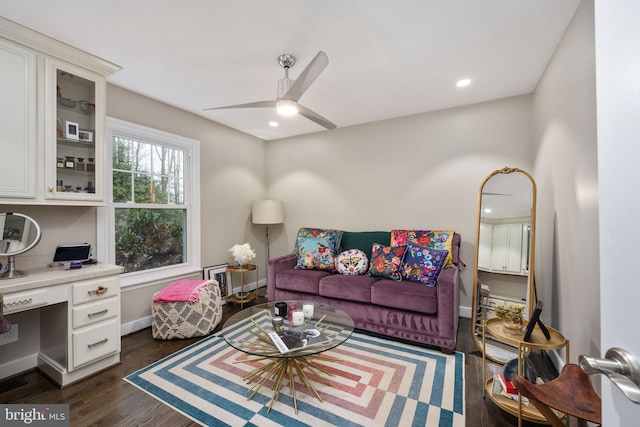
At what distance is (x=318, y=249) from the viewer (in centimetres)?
363

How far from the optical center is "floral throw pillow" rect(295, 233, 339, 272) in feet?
11.6

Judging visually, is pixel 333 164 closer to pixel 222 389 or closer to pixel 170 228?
pixel 170 228

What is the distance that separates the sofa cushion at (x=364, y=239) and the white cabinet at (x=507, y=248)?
3.89ft

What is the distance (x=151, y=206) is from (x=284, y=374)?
2.47 m

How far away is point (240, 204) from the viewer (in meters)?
4.31

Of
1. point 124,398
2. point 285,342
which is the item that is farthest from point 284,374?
point 124,398

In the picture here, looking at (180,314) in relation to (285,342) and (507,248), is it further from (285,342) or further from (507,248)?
(507,248)

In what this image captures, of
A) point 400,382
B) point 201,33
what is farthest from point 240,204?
point 400,382

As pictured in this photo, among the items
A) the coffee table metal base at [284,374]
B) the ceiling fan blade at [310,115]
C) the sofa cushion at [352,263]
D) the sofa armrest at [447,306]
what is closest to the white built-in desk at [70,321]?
the coffee table metal base at [284,374]

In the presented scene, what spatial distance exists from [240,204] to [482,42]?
351 centimetres

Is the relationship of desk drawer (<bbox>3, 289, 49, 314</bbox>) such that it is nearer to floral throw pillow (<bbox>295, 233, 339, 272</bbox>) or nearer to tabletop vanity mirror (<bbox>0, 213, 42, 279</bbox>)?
tabletop vanity mirror (<bbox>0, 213, 42, 279</bbox>)

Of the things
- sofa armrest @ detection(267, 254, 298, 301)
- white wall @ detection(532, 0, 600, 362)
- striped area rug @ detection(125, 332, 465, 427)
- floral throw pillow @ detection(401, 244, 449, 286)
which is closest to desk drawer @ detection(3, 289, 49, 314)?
striped area rug @ detection(125, 332, 465, 427)

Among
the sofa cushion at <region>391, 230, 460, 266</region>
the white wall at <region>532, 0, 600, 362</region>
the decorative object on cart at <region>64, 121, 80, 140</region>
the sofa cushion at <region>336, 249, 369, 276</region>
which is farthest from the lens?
the sofa cushion at <region>336, 249, 369, 276</region>

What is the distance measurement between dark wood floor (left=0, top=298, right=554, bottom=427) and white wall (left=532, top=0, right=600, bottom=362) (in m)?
0.67
